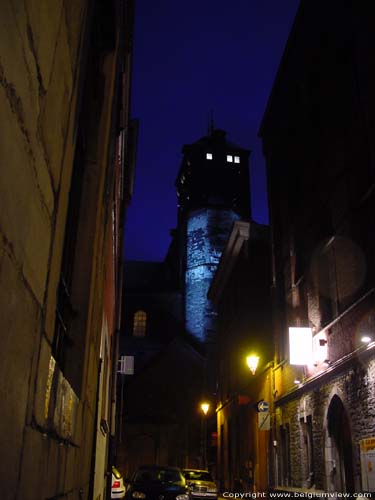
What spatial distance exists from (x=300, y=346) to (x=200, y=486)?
790 cm

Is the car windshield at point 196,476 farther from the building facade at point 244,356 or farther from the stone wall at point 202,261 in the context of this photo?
the stone wall at point 202,261

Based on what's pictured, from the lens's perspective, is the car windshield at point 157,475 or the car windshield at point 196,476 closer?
the car windshield at point 157,475

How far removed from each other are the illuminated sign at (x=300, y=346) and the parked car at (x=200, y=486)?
7.02m

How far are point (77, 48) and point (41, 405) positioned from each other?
1588 millimetres

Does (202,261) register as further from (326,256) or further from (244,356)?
(326,256)

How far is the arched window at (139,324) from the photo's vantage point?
154 ft

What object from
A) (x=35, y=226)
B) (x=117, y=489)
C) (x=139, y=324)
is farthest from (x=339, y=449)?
(x=139, y=324)

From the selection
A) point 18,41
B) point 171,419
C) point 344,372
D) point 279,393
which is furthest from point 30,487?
point 171,419

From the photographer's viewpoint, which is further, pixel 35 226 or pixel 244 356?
pixel 244 356

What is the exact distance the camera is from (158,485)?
48.9ft

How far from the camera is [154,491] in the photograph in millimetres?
14656

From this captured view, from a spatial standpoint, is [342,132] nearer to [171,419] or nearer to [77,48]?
[77,48]

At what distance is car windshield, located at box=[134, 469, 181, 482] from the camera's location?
1569 cm

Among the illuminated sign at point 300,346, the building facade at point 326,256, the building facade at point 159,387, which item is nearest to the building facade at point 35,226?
the building facade at point 326,256
